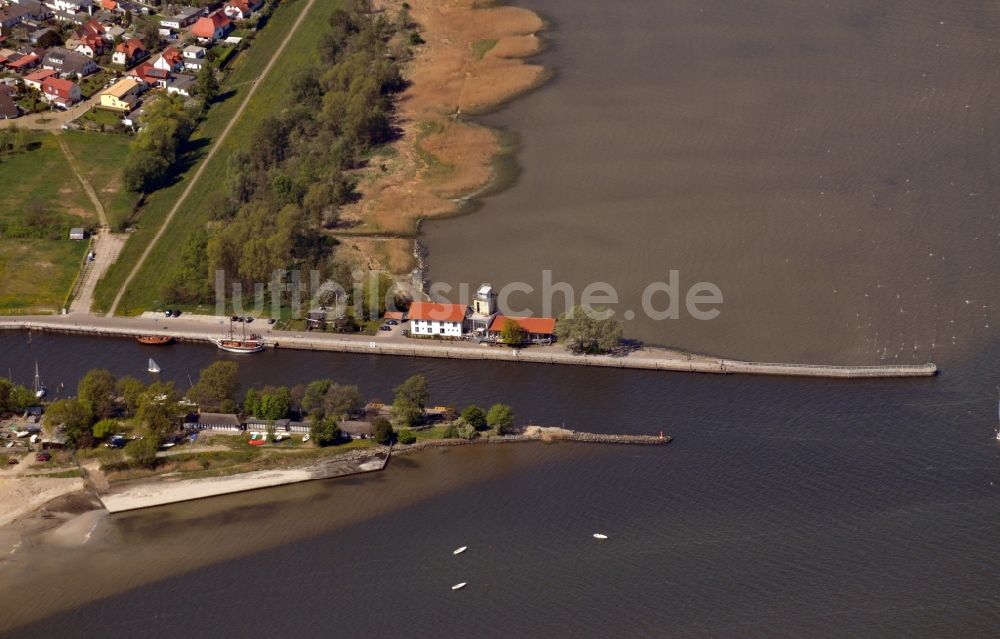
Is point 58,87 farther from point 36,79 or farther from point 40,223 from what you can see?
point 40,223

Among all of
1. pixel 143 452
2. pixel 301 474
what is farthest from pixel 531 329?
pixel 143 452

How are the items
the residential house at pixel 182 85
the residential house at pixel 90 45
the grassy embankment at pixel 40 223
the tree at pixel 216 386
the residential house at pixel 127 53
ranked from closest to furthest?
the tree at pixel 216 386
the grassy embankment at pixel 40 223
the residential house at pixel 182 85
the residential house at pixel 127 53
the residential house at pixel 90 45

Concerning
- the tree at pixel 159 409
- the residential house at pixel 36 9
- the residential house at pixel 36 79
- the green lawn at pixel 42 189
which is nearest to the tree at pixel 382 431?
the tree at pixel 159 409

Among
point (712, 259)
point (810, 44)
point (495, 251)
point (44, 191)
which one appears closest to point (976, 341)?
point (712, 259)

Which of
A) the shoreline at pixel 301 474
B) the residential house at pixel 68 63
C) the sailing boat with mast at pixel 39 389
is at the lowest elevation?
the shoreline at pixel 301 474

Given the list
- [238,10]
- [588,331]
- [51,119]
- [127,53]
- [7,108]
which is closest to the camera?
[588,331]

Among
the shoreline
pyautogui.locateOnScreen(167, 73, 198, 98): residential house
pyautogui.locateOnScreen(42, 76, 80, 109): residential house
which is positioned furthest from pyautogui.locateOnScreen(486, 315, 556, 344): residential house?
pyautogui.locateOnScreen(42, 76, 80, 109): residential house

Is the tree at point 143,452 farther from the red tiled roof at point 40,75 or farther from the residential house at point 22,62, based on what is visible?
the residential house at point 22,62
